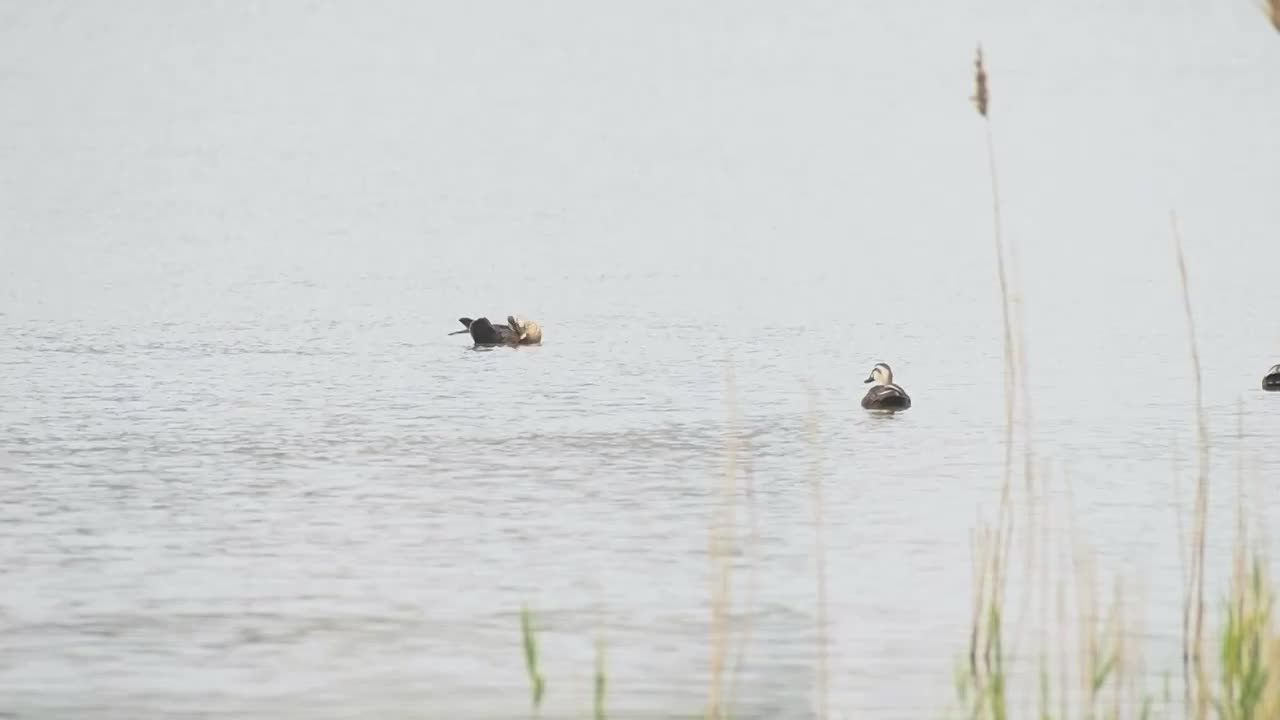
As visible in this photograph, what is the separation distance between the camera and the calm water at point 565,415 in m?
9.80

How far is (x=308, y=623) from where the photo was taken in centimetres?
1034

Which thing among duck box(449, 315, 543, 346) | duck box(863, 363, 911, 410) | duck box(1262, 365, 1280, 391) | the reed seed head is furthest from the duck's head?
the reed seed head

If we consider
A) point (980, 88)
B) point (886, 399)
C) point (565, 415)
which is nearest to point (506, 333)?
point (565, 415)

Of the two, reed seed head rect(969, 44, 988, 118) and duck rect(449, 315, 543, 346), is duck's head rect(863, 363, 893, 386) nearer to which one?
duck rect(449, 315, 543, 346)

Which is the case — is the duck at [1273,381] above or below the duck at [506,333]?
below

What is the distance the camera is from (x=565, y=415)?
71.1 feet

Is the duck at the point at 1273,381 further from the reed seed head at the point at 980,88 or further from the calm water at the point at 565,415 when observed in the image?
the reed seed head at the point at 980,88

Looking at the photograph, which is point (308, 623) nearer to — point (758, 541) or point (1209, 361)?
point (758, 541)

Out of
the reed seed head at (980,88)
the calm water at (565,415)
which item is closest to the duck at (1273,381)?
the calm water at (565,415)

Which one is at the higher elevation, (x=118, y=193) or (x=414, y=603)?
(x=118, y=193)

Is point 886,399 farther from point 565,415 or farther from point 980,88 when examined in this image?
point 980,88

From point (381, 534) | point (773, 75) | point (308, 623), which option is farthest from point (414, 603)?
point (773, 75)

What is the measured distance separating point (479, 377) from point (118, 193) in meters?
76.5

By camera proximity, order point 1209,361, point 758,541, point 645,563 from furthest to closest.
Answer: point 1209,361 < point 758,541 < point 645,563
